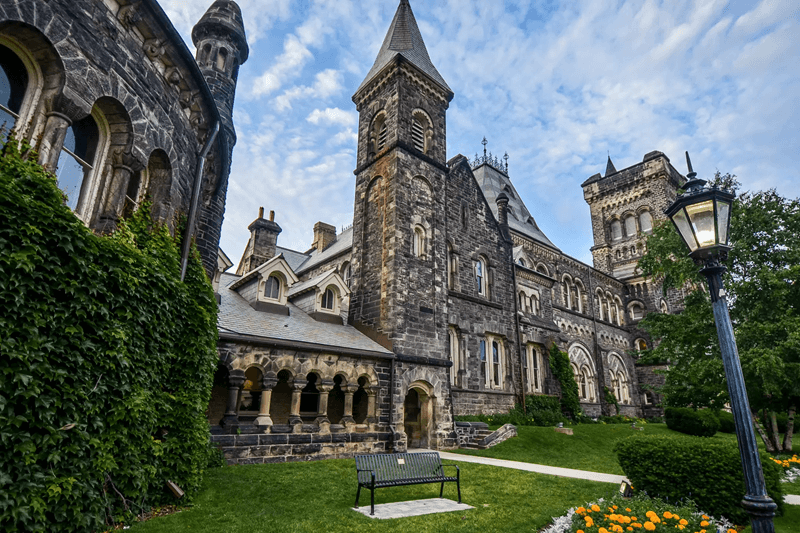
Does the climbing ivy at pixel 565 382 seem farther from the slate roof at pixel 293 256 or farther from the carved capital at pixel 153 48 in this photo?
the carved capital at pixel 153 48

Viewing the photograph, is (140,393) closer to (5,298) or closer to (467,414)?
(5,298)

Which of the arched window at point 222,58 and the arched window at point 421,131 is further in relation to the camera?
the arched window at point 421,131

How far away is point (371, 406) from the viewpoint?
15102 millimetres

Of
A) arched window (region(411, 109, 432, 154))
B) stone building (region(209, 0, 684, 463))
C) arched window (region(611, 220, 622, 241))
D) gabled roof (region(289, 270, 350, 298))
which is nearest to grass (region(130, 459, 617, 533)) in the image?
stone building (region(209, 0, 684, 463))

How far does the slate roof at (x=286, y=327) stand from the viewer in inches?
531

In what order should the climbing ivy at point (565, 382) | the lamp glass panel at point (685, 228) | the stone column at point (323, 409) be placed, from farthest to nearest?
the climbing ivy at point (565, 382) → the stone column at point (323, 409) → the lamp glass panel at point (685, 228)

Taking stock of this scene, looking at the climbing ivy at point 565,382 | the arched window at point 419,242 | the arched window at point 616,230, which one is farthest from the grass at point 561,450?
the arched window at point 616,230

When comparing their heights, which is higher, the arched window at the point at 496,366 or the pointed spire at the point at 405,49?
the pointed spire at the point at 405,49

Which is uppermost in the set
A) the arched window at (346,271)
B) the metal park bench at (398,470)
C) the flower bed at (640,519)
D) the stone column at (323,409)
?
the arched window at (346,271)

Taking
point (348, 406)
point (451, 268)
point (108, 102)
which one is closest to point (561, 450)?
point (348, 406)

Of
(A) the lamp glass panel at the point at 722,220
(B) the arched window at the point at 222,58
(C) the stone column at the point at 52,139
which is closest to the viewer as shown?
(A) the lamp glass panel at the point at 722,220

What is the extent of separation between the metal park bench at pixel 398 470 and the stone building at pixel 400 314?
5.49 metres

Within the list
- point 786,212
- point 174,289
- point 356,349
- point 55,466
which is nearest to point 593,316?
point 786,212

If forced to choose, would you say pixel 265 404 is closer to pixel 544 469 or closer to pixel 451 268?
pixel 544 469
